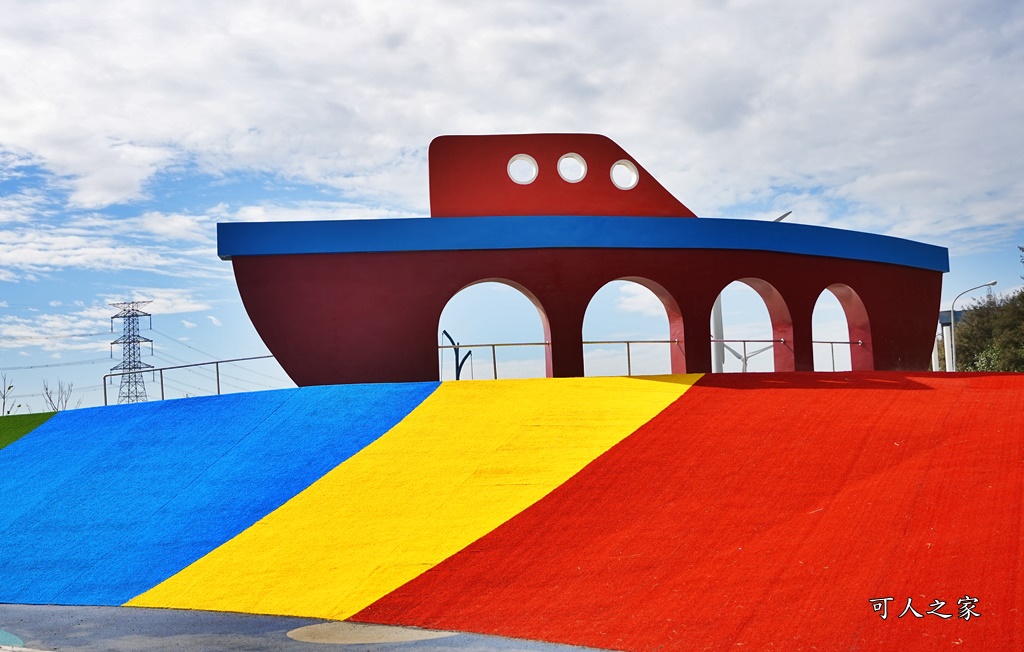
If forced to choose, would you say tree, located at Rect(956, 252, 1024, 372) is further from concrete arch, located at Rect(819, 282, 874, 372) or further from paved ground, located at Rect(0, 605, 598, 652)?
paved ground, located at Rect(0, 605, 598, 652)

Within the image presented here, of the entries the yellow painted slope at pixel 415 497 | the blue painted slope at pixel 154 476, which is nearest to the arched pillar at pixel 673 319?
the yellow painted slope at pixel 415 497

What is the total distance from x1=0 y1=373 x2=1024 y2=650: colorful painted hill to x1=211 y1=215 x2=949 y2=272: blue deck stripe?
3.05 metres

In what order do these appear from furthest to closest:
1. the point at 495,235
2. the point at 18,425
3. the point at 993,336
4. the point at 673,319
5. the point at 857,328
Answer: the point at 993,336 < the point at 857,328 < the point at 673,319 < the point at 495,235 < the point at 18,425

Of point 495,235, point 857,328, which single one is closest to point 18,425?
point 495,235

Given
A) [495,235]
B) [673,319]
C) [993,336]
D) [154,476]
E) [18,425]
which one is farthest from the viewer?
[993,336]

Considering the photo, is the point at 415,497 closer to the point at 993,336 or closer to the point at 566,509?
the point at 566,509

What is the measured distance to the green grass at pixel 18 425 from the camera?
17.1 meters

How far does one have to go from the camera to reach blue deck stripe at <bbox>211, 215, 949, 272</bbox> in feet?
58.2

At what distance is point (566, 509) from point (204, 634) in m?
3.99

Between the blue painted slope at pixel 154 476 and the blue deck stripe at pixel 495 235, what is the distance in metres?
2.99

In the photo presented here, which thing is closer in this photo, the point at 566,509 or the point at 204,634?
the point at 204,634

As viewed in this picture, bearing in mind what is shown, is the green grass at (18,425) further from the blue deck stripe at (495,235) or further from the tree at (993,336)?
the tree at (993,336)

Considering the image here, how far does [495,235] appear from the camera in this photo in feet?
59.1

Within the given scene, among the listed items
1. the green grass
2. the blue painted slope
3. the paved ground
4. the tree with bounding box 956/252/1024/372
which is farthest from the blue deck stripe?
the tree with bounding box 956/252/1024/372
